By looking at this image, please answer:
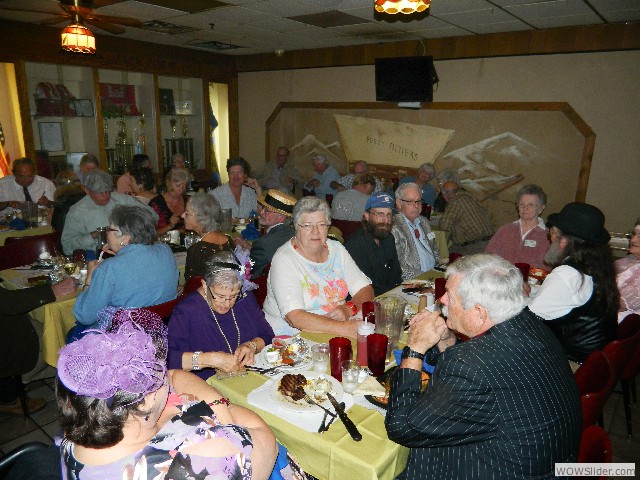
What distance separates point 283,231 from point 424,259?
4.37 feet

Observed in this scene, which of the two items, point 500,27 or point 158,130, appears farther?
point 158,130

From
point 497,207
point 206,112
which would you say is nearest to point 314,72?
point 206,112

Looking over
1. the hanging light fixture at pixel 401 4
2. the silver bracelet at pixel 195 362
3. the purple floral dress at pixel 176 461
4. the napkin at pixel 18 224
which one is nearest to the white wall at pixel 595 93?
the hanging light fixture at pixel 401 4

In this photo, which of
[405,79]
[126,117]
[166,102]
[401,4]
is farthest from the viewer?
[166,102]

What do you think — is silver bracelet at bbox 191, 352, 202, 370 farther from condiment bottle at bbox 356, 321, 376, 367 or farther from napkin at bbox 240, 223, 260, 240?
napkin at bbox 240, 223, 260, 240

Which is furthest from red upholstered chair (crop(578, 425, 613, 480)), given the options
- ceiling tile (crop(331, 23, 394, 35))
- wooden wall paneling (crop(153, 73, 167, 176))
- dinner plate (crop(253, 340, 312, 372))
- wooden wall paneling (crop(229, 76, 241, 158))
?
wooden wall paneling (crop(229, 76, 241, 158))

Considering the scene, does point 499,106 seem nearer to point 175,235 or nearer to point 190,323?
point 175,235

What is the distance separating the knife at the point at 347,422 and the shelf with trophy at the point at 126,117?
7.02 metres

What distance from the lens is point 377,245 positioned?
3.42 m

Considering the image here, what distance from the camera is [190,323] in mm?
2193

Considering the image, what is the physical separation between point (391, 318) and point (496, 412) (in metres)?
0.89

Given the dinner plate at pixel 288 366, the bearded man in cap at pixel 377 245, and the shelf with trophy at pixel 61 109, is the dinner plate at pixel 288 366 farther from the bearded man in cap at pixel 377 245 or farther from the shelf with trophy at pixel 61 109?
the shelf with trophy at pixel 61 109

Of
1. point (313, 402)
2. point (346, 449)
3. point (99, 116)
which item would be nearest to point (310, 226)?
point (313, 402)

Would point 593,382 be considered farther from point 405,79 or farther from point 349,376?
point 405,79
